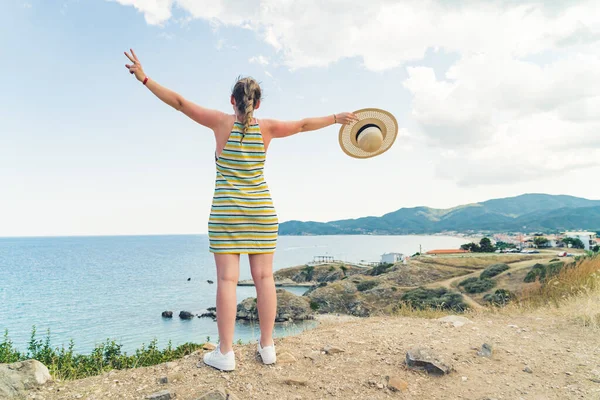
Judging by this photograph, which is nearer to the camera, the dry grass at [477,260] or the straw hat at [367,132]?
the straw hat at [367,132]

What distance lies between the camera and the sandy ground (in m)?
3.26

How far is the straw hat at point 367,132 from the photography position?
4.19 m

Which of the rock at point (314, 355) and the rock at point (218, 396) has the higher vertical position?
the rock at point (218, 396)

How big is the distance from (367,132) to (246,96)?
137cm

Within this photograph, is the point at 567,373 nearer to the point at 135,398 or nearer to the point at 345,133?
the point at 345,133

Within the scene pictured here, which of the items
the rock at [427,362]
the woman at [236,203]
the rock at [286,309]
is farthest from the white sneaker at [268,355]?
the rock at [286,309]

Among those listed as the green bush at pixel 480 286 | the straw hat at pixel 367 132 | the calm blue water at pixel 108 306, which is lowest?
Result: the calm blue water at pixel 108 306

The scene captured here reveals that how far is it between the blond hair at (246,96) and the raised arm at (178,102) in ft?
0.65

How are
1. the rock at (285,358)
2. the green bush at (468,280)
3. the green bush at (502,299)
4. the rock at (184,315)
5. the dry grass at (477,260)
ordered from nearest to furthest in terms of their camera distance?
the rock at (285,358) → the green bush at (502,299) → the green bush at (468,280) → the rock at (184,315) → the dry grass at (477,260)

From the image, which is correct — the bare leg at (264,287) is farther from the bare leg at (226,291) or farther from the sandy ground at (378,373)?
the sandy ground at (378,373)

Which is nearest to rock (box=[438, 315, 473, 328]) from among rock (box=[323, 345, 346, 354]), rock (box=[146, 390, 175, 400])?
rock (box=[323, 345, 346, 354])

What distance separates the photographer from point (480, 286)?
38.4 meters

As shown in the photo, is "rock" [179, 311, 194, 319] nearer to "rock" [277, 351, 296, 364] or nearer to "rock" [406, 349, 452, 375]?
"rock" [277, 351, 296, 364]

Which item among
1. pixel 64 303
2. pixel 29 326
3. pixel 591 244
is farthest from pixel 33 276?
pixel 591 244
